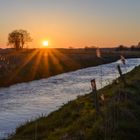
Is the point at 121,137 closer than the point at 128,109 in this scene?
Yes

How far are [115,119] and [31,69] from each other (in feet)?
149

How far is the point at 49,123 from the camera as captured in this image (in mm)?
16719

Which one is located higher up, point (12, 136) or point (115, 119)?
point (115, 119)

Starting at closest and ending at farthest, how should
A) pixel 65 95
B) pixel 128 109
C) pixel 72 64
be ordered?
pixel 128 109 → pixel 65 95 → pixel 72 64

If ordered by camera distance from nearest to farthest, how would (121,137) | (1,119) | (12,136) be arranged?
1. (121,137)
2. (12,136)
3. (1,119)

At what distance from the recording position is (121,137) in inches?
459

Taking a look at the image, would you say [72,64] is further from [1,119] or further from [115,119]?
[115,119]

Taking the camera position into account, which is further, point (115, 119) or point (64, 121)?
point (64, 121)

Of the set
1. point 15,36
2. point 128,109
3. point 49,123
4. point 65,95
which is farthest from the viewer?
point 15,36

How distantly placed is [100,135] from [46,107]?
13.2 metres

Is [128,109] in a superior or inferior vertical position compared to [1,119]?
superior

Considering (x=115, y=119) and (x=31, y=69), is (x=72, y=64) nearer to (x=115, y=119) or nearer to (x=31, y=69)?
(x=31, y=69)

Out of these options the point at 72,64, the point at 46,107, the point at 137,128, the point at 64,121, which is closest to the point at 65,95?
the point at 46,107

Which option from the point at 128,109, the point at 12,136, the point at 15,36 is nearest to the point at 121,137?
the point at 128,109
